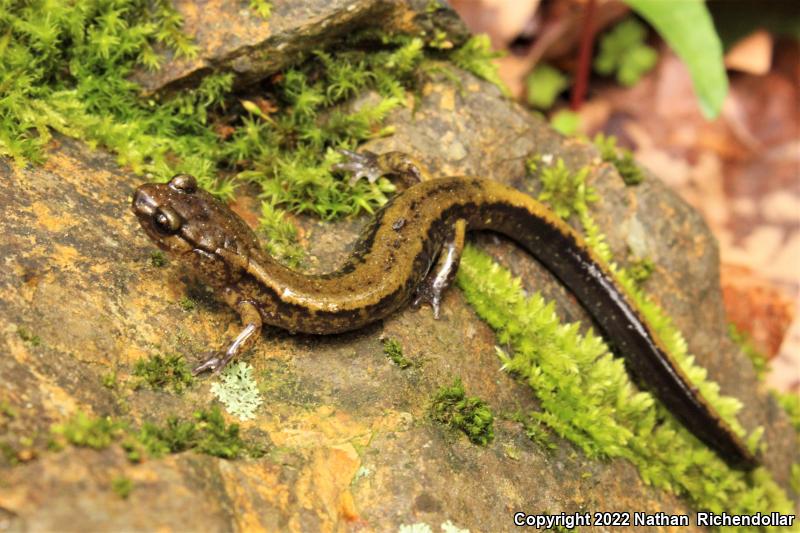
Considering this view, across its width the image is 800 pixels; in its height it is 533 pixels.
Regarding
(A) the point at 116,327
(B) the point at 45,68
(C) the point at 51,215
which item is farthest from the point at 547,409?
(B) the point at 45,68

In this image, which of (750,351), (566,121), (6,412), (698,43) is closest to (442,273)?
(6,412)

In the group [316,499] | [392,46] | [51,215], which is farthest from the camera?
[392,46]

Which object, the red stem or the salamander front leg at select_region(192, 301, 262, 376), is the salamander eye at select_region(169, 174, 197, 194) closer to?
the salamander front leg at select_region(192, 301, 262, 376)

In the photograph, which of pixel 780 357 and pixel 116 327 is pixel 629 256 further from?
pixel 116 327

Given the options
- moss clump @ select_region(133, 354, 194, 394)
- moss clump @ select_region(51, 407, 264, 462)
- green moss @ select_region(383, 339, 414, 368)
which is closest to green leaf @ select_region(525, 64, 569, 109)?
green moss @ select_region(383, 339, 414, 368)

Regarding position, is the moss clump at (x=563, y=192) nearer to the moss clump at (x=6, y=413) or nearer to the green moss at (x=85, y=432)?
the green moss at (x=85, y=432)

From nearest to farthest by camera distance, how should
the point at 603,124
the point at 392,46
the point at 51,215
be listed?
the point at 51,215, the point at 392,46, the point at 603,124
